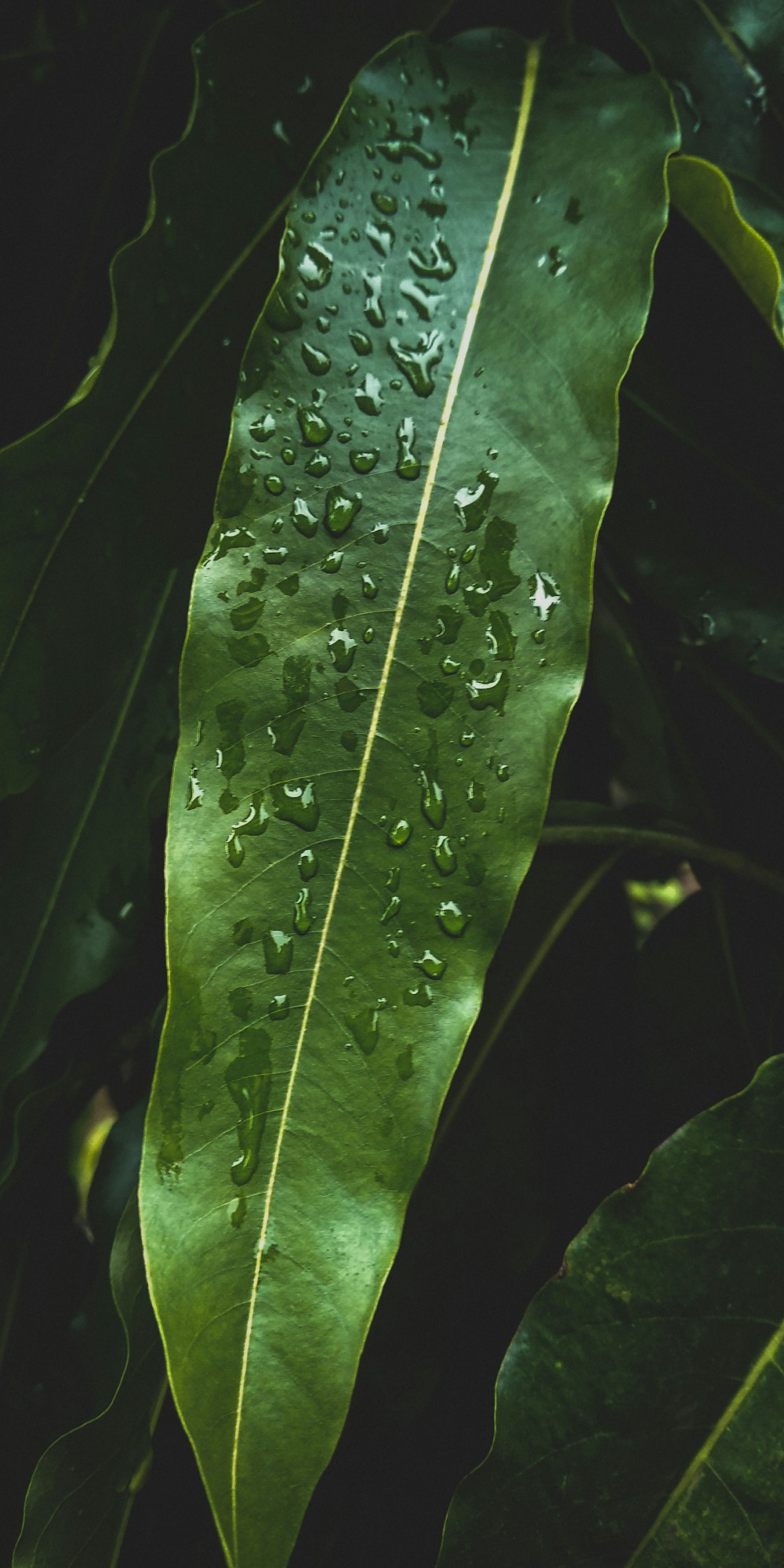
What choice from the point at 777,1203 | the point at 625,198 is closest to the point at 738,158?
the point at 625,198

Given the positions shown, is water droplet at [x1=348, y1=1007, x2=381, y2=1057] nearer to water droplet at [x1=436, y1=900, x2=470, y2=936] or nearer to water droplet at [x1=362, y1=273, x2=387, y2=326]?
water droplet at [x1=436, y1=900, x2=470, y2=936]

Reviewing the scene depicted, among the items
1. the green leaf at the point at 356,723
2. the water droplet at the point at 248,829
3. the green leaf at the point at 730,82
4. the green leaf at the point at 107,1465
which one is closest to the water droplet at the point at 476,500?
the green leaf at the point at 356,723

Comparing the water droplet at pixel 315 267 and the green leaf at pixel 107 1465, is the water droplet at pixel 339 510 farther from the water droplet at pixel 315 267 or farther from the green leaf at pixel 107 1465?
the green leaf at pixel 107 1465

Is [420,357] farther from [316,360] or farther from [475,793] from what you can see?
[475,793]

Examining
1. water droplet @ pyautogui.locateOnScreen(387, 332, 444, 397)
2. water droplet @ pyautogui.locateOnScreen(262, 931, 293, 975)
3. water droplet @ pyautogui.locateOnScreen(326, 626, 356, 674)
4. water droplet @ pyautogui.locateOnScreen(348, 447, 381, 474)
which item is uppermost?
water droplet @ pyautogui.locateOnScreen(387, 332, 444, 397)

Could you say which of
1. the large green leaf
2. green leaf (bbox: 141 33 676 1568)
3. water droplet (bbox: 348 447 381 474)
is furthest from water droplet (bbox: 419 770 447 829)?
the large green leaf

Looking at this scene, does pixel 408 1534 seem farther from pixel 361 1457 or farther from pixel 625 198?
pixel 625 198

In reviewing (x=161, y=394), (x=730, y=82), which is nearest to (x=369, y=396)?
(x=161, y=394)
